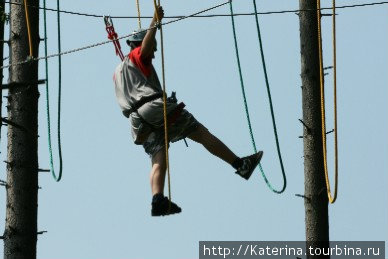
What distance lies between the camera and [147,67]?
12.1 meters

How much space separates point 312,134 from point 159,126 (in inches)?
80.3

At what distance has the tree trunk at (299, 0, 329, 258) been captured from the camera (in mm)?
13734

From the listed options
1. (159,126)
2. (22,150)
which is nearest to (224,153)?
(159,126)

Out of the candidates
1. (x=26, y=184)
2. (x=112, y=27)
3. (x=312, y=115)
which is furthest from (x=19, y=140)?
(x=312, y=115)

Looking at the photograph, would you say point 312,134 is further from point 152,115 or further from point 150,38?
point 150,38

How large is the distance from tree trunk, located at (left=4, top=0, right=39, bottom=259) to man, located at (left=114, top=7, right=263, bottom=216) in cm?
137

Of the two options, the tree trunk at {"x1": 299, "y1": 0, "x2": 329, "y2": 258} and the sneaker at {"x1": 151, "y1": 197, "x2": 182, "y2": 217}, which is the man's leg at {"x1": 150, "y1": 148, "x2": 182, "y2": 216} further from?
the tree trunk at {"x1": 299, "y1": 0, "x2": 329, "y2": 258}

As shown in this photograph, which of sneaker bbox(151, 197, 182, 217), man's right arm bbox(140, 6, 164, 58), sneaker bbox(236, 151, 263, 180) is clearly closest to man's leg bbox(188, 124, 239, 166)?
sneaker bbox(236, 151, 263, 180)

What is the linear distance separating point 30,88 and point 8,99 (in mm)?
203

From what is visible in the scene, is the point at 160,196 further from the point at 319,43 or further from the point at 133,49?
the point at 319,43

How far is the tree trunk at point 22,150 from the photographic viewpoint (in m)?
13.6

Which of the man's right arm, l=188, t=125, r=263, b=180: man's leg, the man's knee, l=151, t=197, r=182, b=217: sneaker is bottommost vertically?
l=151, t=197, r=182, b=217: sneaker

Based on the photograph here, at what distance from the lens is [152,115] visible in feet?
39.9

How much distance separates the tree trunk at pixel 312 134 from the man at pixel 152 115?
161 cm
